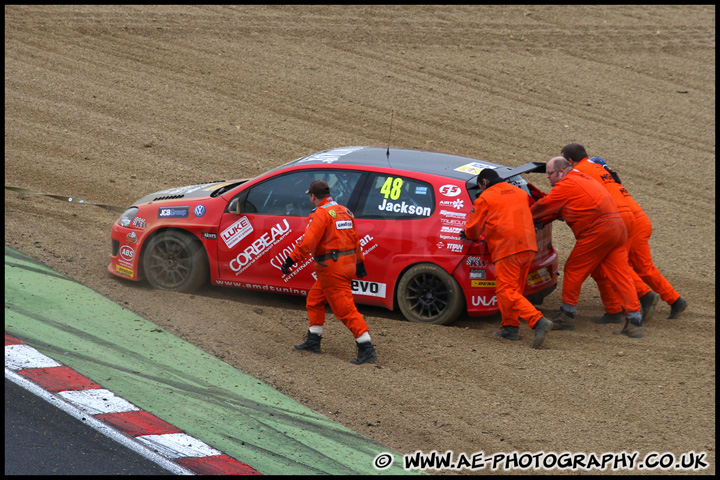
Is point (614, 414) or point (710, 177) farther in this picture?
point (710, 177)

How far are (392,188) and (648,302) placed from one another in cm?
324

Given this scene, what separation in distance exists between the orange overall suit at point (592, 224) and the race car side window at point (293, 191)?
1981 millimetres

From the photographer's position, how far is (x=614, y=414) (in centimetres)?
661

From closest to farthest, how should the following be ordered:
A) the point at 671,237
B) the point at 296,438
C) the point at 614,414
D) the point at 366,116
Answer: the point at 296,438, the point at 614,414, the point at 671,237, the point at 366,116

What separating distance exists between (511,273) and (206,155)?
7994mm

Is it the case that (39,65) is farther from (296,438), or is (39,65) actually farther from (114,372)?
(296,438)

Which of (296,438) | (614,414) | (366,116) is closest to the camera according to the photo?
(296,438)

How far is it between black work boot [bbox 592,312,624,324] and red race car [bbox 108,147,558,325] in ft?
2.45

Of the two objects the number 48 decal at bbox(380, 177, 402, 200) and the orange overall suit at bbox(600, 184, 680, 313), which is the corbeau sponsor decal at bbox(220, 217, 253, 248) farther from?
the orange overall suit at bbox(600, 184, 680, 313)

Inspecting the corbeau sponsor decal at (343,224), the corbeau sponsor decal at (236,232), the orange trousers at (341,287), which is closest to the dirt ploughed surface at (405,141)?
the orange trousers at (341,287)

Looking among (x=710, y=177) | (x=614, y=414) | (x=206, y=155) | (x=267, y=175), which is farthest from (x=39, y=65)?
(x=614, y=414)

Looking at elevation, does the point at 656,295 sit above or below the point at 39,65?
below

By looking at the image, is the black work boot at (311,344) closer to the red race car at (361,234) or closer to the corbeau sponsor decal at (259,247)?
the red race car at (361,234)

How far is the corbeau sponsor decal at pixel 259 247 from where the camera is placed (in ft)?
28.1
